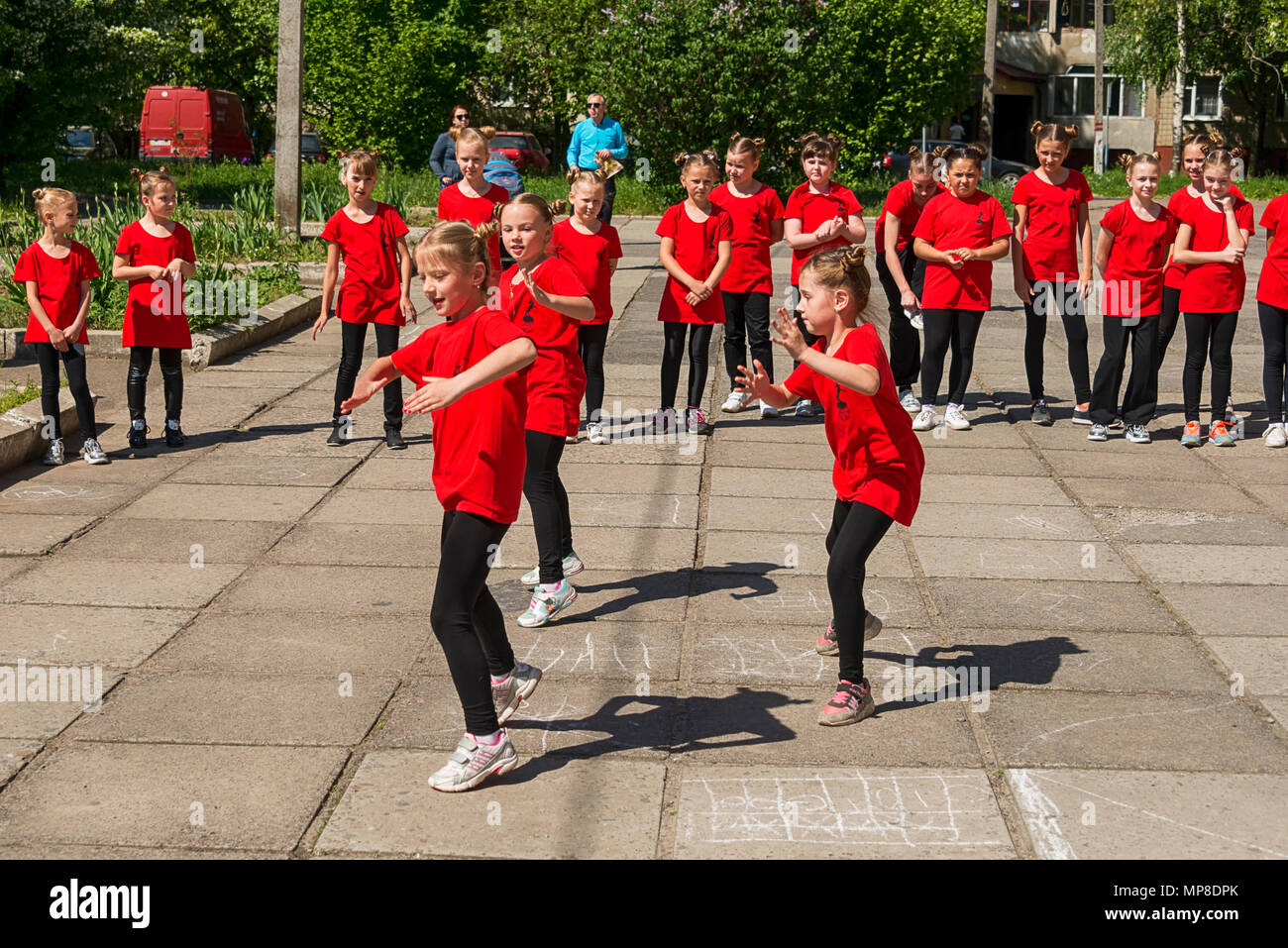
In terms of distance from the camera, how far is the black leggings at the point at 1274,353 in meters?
9.09

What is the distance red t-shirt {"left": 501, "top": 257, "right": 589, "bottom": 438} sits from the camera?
19.7 ft

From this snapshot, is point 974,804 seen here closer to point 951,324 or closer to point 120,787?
point 120,787

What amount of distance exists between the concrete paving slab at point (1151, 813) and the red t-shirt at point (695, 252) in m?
5.23

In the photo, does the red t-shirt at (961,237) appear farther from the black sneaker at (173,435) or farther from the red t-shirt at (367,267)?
the black sneaker at (173,435)

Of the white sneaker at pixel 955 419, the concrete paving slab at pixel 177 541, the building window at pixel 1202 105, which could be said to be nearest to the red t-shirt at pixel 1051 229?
the white sneaker at pixel 955 419

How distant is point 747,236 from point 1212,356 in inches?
116

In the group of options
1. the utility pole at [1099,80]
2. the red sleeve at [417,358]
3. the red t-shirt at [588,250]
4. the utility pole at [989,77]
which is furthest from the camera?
the utility pole at [1099,80]

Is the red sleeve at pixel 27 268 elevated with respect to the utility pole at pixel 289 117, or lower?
lower

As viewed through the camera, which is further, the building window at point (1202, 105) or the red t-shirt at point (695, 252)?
the building window at point (1202, 105)

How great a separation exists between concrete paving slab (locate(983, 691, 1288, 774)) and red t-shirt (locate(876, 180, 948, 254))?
5.44 m

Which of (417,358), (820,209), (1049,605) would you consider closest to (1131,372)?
(820,209)

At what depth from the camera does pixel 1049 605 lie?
618 cm

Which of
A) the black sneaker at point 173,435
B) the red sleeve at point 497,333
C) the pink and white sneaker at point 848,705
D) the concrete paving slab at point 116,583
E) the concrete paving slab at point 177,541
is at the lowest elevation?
the pink and white sneaker at point 848,705

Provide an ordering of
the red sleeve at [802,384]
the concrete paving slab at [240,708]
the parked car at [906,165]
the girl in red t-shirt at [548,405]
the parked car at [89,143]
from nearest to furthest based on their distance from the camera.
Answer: the concrete paving slab at [240,708]
the red sleeve at [802,384]
the girl in red t-shirt at [548,405]
the parked car at [906,165]
the parked car at [89,143]
